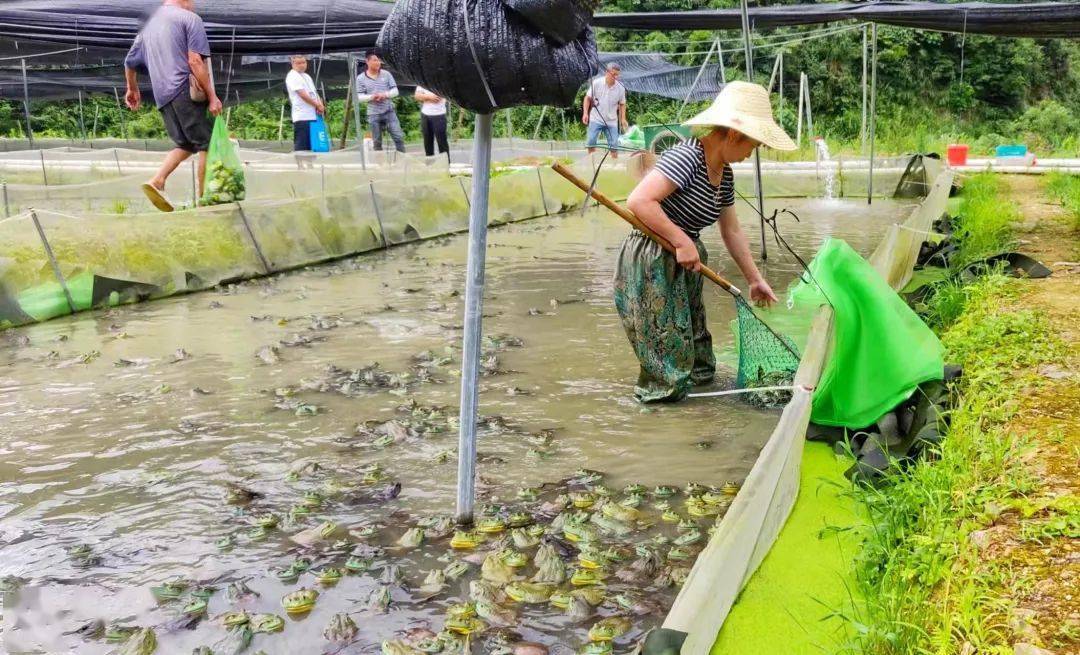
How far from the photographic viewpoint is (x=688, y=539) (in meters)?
2.93

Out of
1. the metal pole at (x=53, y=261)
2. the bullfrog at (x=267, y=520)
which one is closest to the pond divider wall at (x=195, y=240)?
the metal pole at (x=53, y=261)

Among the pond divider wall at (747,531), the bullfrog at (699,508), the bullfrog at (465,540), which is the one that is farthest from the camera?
the bullfrog at (699,508)

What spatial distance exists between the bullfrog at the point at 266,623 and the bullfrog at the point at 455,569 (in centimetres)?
49

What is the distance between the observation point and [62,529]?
10.0ft

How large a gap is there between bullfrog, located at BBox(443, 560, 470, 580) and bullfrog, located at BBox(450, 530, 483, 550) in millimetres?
107

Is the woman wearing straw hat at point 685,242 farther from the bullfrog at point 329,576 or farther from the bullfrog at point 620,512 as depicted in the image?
the bullfrog at point 329,576

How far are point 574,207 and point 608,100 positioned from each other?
159 centimetres

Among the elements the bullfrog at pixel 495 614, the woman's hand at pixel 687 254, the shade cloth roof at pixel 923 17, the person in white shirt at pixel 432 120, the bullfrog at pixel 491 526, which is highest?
the shade cloth roof at pixel 923 17

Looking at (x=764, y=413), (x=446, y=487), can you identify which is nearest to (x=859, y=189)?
(x=764, y=413)

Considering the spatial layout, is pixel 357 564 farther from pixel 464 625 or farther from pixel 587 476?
pixel 587 476

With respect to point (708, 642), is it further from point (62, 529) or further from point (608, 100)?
point (608, 100)

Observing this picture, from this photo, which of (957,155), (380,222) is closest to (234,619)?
(380,222)

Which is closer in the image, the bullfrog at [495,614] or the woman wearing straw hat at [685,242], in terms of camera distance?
the bullfrog at [495,614]

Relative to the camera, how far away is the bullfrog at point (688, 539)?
115 inches
